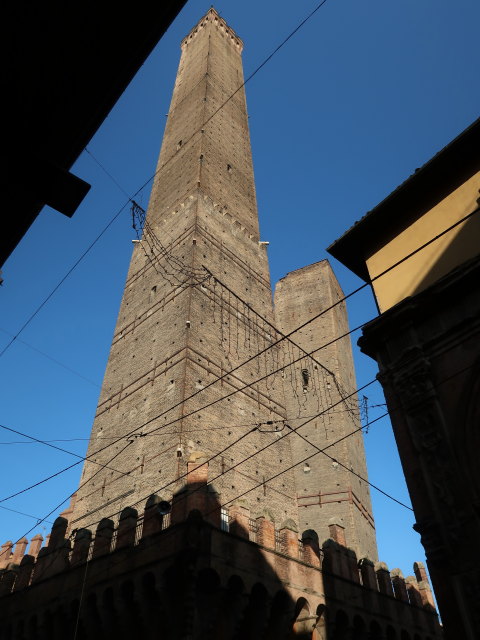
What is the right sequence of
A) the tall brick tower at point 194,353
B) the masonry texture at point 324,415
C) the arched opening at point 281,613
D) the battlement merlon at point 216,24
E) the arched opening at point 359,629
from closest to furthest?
1. the arched opening at point 281,613
2. the arched opening at point 359,629
3. the tall brick tower at point 194,353
4. the masonry texture at point 324,415
5. the battlement merlon at point 216,24

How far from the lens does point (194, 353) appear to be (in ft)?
35.6

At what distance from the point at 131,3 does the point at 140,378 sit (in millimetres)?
9657

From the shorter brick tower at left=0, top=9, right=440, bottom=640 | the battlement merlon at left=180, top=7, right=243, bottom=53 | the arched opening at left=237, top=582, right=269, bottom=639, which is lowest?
the arched opening at left=237, top=582, right=269, bottom=639

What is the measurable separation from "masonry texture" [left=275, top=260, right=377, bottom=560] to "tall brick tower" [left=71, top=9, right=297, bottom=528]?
4.46ft

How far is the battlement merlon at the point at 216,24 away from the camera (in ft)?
86.2

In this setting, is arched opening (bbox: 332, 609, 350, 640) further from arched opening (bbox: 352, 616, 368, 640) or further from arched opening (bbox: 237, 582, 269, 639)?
arched opening (bbox: 237, 582, 269, 639)

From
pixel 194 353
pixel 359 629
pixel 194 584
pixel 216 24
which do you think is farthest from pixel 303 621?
pixel 216 24

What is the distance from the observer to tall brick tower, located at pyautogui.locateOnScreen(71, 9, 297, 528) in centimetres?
965

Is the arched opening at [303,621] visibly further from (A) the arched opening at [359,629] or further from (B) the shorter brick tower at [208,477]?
(A) the arched opening at [359,629]

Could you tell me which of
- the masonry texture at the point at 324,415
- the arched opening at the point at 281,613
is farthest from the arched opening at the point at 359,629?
the masonry texture at the point at 324,415

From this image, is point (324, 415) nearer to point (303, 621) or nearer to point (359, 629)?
point (359, 629)

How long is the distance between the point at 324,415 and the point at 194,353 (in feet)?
21.4

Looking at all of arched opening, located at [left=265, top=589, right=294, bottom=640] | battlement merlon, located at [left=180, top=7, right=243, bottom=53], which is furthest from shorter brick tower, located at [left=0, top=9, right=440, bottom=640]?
battlement merlon, located at [left=180, top=7, right=243, bottom=53]

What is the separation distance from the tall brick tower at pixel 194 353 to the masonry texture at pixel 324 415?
136cm
